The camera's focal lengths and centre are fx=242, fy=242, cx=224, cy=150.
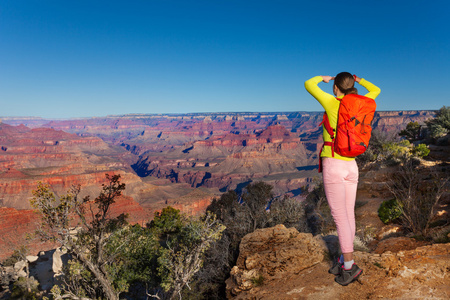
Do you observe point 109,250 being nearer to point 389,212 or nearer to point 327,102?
point 389,212

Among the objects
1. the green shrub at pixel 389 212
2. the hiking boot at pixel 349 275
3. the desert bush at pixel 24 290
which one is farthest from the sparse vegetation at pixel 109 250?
the desert bush at pixel 24 290

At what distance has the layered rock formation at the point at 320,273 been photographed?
11.2ft

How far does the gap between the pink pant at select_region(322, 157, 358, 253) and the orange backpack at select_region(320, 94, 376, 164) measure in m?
0.23

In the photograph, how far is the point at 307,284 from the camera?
4.13 metres

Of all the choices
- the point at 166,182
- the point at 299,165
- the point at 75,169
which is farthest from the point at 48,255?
the point at 299,165

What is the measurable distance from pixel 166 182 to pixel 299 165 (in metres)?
103

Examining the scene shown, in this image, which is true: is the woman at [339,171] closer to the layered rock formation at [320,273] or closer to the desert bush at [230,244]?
the layered rock formation at [320,273]

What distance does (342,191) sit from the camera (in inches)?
128

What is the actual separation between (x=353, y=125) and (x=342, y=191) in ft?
2.97

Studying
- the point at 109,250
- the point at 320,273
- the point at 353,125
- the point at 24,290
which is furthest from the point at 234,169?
the point at 353,125

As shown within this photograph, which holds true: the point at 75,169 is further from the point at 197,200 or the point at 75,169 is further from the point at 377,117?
the point at 377,117

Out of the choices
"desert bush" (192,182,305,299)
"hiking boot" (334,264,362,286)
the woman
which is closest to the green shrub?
"desert bush" (192,182,305,299)

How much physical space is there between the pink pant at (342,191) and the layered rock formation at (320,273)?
2.40 feet

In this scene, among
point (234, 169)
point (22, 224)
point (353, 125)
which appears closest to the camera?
point (353, 125)
